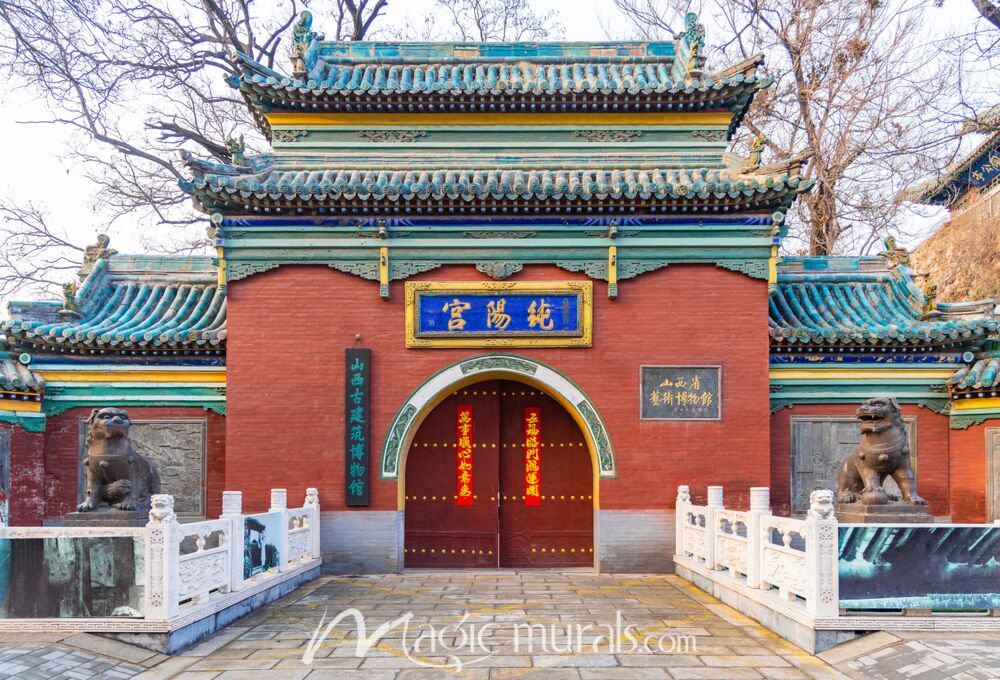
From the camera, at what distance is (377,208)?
972 centimetres

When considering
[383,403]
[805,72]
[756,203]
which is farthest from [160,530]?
[805,72]

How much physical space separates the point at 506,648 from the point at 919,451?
6.50 meters

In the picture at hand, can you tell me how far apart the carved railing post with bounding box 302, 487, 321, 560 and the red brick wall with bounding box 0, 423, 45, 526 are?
3.43 m

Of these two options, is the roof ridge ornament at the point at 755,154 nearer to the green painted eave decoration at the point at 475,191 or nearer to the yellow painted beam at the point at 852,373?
the green painted eave decoration at the point at 475,191

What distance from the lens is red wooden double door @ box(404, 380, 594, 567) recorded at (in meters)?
10.2

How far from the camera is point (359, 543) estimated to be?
962 cm

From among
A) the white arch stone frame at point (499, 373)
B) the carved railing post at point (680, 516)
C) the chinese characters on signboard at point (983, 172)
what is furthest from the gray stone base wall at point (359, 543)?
the chinese characters on signboard at point (983, 172)

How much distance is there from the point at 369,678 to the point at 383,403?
→ 177 inches

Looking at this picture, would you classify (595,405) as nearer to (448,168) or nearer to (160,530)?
(448,168)

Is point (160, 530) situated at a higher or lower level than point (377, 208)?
lower

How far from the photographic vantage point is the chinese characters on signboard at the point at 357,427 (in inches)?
379

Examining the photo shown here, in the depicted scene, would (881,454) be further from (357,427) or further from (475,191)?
(357,427)

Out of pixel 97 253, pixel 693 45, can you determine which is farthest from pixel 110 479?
pixel 693 45

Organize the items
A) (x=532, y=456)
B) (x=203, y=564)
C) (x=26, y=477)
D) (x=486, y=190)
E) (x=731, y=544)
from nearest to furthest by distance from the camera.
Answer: (x=203, y=564), (x=731, y=544), (x=486, y=190), (x=26, y=477), (x=532, y=456)
